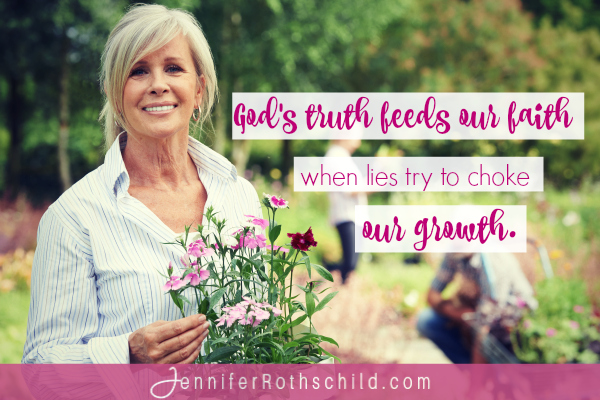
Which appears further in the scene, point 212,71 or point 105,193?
point 212,71

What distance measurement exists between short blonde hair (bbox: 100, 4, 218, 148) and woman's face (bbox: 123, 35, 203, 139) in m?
0.02

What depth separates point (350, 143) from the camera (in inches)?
134

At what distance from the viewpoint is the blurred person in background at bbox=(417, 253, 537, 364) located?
9.58ft

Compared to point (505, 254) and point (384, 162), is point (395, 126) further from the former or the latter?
point (505, 254)

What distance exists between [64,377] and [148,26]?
2.35 ft

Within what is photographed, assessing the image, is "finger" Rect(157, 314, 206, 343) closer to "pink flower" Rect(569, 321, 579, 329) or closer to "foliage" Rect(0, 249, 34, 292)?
"pink flower" Rect(569, 321, 579, 329)

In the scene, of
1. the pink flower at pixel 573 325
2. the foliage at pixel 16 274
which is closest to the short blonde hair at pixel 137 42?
the pink flower at pixel 573 325

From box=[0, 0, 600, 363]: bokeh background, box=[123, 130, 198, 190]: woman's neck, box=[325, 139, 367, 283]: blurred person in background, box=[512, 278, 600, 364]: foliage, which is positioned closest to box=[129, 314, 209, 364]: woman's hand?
box=[123, 130, 198, 190]: woman's neck

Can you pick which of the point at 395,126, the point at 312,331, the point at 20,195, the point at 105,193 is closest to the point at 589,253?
the point at 395,126

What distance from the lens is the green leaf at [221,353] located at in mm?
1004

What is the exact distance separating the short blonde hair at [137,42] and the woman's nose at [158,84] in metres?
0.05

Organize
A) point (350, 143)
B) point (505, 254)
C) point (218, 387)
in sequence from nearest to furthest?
point (218, 387) < point (505, 254) < point (350, 143)

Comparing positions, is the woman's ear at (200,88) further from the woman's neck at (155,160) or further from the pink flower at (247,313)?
the pink flower at (247,313)

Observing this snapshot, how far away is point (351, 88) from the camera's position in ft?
20.6
